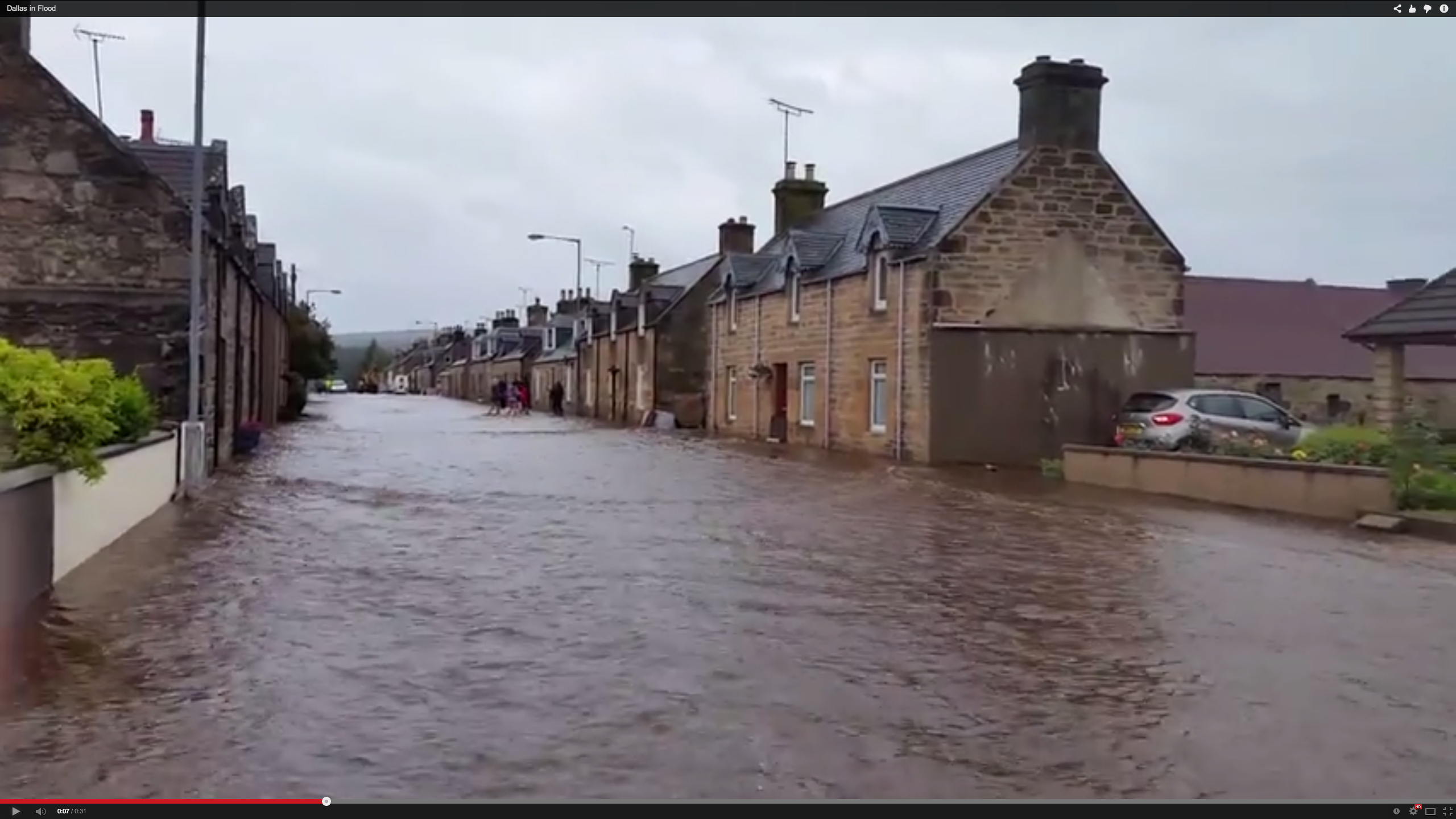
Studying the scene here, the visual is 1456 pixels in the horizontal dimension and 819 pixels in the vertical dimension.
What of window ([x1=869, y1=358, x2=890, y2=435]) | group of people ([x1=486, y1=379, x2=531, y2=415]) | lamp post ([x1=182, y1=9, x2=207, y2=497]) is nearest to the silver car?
window ([x1=869, y1=358, x2=890, y2=435])

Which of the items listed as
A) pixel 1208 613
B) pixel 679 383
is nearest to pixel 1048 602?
pixel 1208 613

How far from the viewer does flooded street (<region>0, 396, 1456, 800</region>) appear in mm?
5688

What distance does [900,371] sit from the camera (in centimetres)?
2725

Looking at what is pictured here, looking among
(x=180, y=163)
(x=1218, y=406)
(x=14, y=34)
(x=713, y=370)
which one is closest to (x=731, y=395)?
(x=713, y=370)

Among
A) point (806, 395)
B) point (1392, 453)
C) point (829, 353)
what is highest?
point (829, 353)

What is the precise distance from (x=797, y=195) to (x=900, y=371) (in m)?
18.1

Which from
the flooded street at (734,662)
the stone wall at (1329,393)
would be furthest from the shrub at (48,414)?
the stone wall at (1329,393)

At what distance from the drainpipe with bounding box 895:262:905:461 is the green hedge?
59.8 ft

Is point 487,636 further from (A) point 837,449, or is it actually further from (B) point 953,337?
(A) point 837,449

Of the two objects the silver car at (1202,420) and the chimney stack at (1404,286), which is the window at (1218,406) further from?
the chimney stack at (1404,286)

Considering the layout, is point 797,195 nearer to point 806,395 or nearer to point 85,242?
point 806,395

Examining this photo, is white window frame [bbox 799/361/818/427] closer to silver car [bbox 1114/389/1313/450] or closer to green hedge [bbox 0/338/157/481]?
silver car [bbox 1114/389/1313/450]

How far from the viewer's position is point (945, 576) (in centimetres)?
1137

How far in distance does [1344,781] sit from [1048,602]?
14.4 ft
